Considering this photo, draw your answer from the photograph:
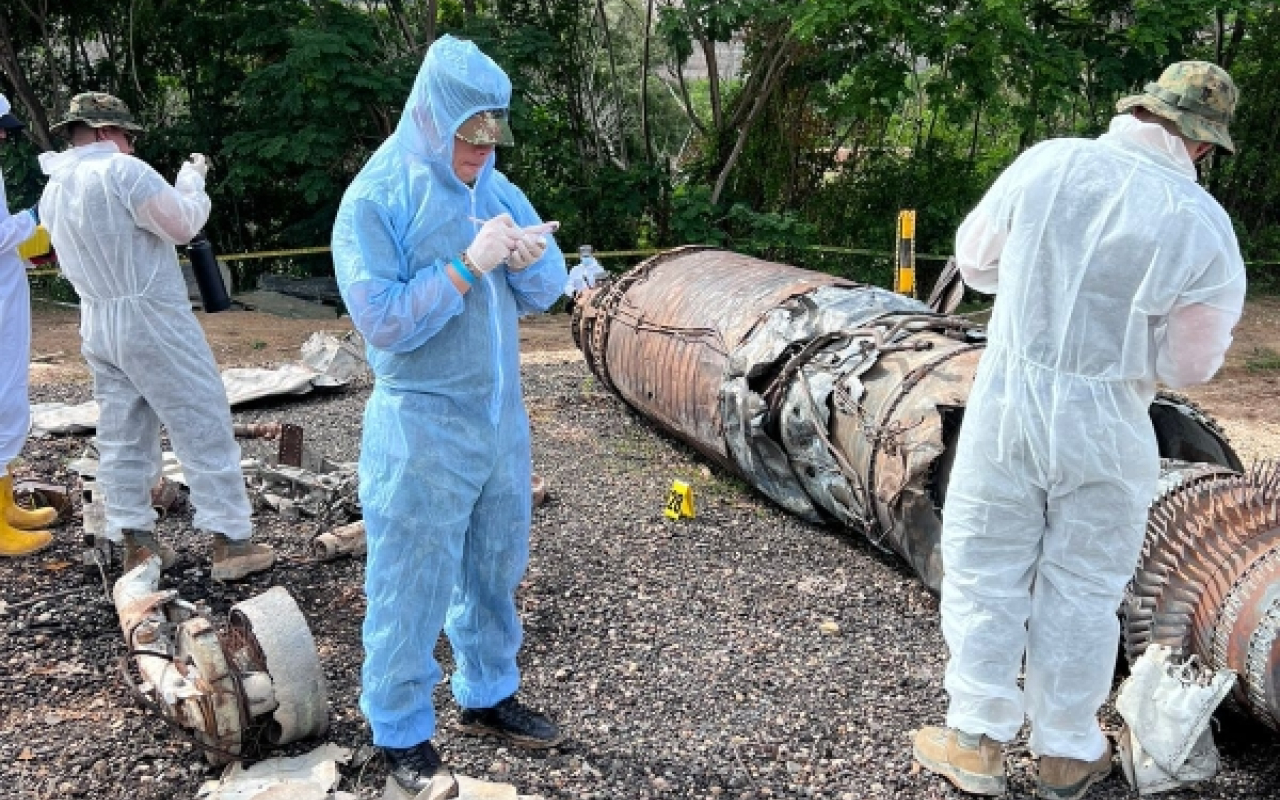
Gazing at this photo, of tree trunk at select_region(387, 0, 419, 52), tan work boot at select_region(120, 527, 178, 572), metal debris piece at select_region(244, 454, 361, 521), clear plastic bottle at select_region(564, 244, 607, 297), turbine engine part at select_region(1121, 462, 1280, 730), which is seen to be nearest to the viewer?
turbine engine part at select_region(1121, 462, 1280, 730)

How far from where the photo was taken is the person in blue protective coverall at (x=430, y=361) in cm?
270

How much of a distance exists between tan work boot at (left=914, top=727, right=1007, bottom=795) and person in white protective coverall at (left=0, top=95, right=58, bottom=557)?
346 cm

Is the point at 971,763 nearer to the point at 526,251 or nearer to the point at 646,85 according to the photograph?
the point at 526,251

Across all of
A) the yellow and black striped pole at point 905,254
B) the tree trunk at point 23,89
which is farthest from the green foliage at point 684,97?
the yellow and black striped pole at point 905,254

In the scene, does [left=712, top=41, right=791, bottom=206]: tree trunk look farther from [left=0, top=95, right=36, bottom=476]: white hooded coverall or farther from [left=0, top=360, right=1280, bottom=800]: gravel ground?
[left=0, top=95, right=36, bottom=476]: white hooded coverall

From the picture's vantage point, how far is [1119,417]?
2.88 metres

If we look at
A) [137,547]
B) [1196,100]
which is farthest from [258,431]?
[1196,100]

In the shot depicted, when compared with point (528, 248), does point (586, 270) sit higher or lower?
lower

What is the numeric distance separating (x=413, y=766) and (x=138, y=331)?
1932 millimetres

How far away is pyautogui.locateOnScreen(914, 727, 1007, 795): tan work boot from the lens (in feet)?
10.1

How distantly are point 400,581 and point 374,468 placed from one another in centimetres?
27

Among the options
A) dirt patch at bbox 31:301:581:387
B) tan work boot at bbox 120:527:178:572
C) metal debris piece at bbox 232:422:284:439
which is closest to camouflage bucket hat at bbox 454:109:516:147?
tan work boot at bbox 120:527:178:572

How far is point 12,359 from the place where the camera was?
4520 millimetres

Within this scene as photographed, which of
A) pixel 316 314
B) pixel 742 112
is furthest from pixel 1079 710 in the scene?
pixel 742 112
